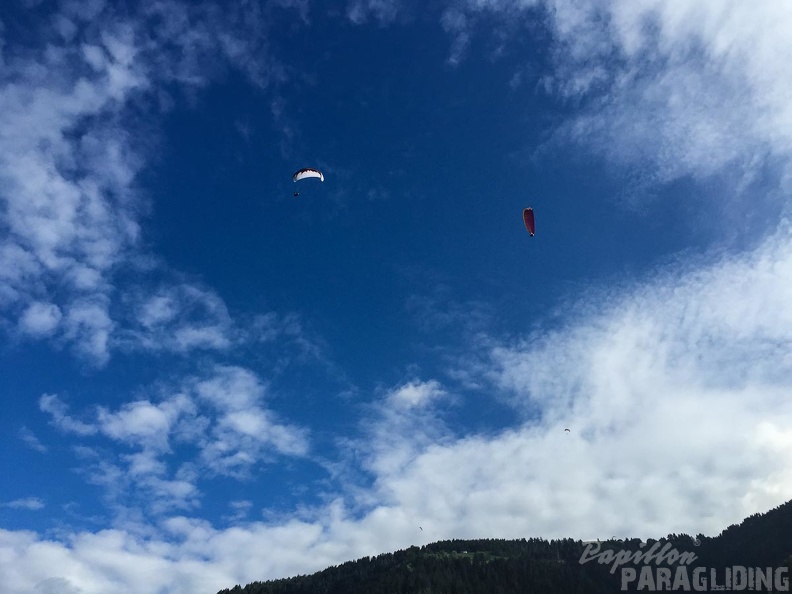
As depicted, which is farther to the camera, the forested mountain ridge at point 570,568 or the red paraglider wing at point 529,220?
the forested mountain ridge at point 570,568

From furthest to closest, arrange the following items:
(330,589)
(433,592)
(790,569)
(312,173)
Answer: (330,589) < (433,592) < (790,569) < (312,173)

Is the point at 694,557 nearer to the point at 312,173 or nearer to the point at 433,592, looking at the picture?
the point at 433,592

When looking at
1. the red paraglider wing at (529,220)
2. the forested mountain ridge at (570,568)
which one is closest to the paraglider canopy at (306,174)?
the red paraglider wing at (529,220)

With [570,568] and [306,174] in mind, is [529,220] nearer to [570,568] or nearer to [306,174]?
[306,174]

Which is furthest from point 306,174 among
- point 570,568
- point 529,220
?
point 570,568

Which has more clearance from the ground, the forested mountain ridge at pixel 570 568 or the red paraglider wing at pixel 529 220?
the red paraglider wing at pixel 529 220

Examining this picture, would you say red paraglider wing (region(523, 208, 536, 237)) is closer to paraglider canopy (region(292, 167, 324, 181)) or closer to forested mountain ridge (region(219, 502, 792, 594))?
paraglider canopy (region(292, 167, 324, 181))

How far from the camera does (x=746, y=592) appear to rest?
142m

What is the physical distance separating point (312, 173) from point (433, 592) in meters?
128

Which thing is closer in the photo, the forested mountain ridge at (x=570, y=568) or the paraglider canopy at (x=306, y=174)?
the paraglider canopy at (x=306, y=174)

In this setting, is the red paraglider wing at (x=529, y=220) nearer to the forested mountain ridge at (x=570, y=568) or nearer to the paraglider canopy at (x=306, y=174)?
the paraglider canopy at (x=306, y=174)

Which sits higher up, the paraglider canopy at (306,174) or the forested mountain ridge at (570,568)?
the paraglider canopy at (306,174)

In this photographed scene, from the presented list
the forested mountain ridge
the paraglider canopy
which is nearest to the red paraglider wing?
the paraglider canopy

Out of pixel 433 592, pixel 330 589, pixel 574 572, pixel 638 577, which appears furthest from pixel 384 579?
pixel 638 577
